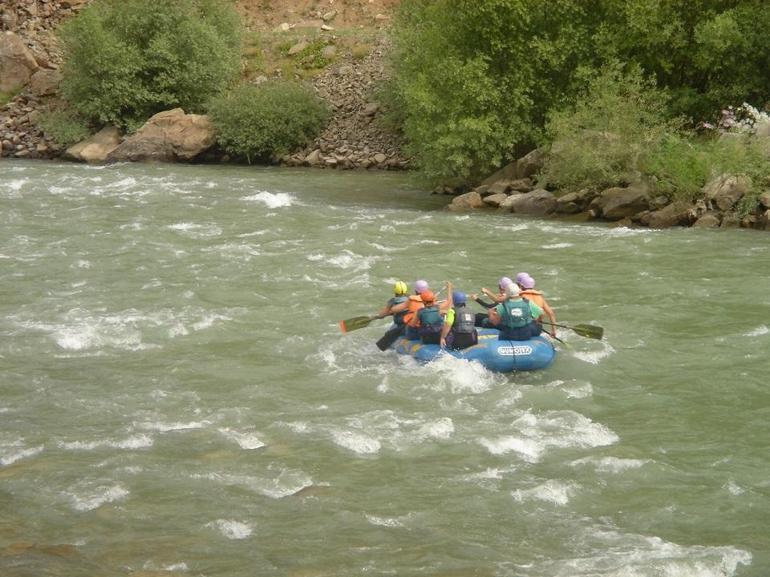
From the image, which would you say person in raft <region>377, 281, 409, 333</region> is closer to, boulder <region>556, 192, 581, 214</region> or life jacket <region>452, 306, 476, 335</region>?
life jacket <region>452, 306, 476, 335</region>

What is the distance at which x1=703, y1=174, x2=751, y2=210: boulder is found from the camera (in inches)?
932

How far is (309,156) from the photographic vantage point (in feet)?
120

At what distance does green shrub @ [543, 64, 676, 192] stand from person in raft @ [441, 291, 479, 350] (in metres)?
11.7

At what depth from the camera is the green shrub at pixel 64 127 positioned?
37031 mm

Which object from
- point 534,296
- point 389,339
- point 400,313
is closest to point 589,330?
point 534,296

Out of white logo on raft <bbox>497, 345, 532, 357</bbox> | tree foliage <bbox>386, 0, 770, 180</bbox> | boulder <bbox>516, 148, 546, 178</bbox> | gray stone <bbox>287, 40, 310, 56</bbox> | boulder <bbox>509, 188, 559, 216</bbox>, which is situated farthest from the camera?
gray stone <bbox>287, 40, 310, 56</bbox>

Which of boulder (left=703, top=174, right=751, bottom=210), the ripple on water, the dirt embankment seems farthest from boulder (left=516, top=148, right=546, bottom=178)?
the ripple on water

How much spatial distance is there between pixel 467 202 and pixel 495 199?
71 cm

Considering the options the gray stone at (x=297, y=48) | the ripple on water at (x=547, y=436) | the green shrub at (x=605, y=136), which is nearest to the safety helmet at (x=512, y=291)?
the ripple on water at (x=547, y=436)

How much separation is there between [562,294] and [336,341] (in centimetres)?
436

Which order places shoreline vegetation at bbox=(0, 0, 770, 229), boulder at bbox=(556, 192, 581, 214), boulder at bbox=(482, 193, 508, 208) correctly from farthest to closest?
1. boulder at bbox=(482, 193, 508, 208)
2. boulder at bbox=(556, 192, 581, 214)
3. shoreline vegetation at bbox=(0, 0, 770, 229)

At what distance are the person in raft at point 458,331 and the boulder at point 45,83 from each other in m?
29.1

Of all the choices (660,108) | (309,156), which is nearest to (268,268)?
(660,108)

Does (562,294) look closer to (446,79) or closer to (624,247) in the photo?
Answer: (624,247)
